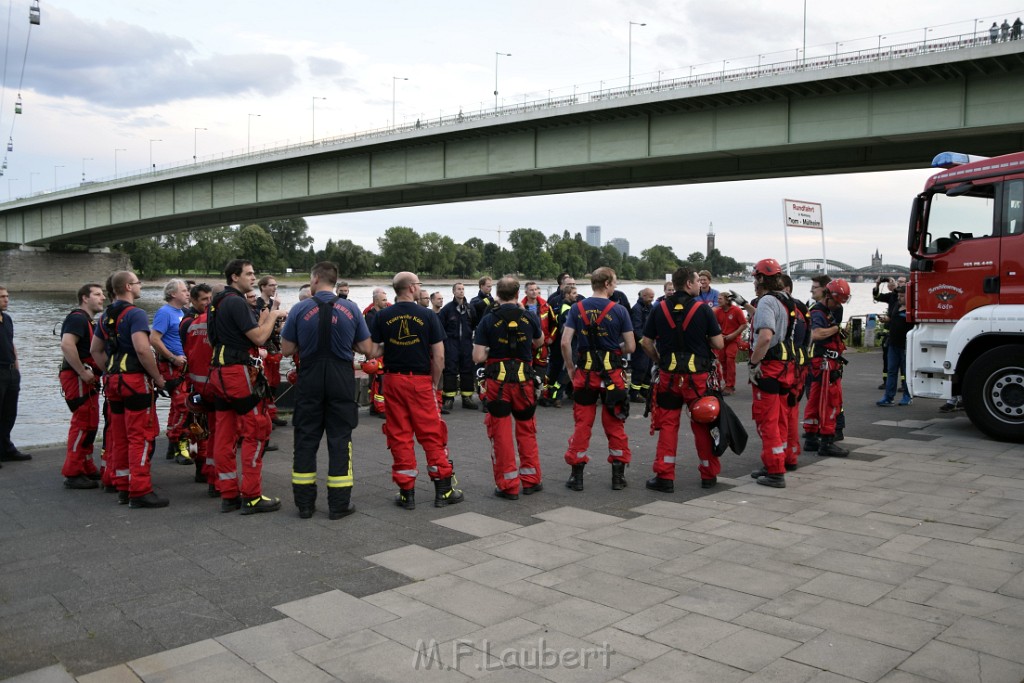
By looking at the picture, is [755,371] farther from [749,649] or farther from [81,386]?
[81,386]

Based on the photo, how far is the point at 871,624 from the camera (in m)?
4.06

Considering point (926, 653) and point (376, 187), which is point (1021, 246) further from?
point (376, 187)

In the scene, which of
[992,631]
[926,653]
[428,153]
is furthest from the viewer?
[428,153]

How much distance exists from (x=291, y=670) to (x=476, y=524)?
8.54 ft

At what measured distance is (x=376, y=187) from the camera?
99.8 feet

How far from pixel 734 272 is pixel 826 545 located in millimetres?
42234

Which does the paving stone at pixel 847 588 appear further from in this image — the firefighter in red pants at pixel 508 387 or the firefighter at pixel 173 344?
the firefighter at pixel 173 344

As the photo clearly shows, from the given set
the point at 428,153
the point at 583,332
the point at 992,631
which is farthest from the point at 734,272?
the point at 992,631

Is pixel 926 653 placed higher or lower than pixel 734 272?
lower

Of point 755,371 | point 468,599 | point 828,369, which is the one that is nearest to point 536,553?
point 468,599

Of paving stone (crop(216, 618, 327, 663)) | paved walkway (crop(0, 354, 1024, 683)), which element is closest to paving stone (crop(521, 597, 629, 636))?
paved walkway (crop(0, 354, 1024, 683))

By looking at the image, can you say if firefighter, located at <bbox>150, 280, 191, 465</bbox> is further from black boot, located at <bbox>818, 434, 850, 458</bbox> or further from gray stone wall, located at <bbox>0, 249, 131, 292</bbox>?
gray stone wall, located at <bbox>0, 249, 131, 292</bbox>

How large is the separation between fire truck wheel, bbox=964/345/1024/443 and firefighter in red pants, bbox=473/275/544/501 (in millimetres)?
6217

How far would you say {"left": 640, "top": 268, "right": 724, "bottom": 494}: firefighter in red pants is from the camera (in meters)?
7.17
